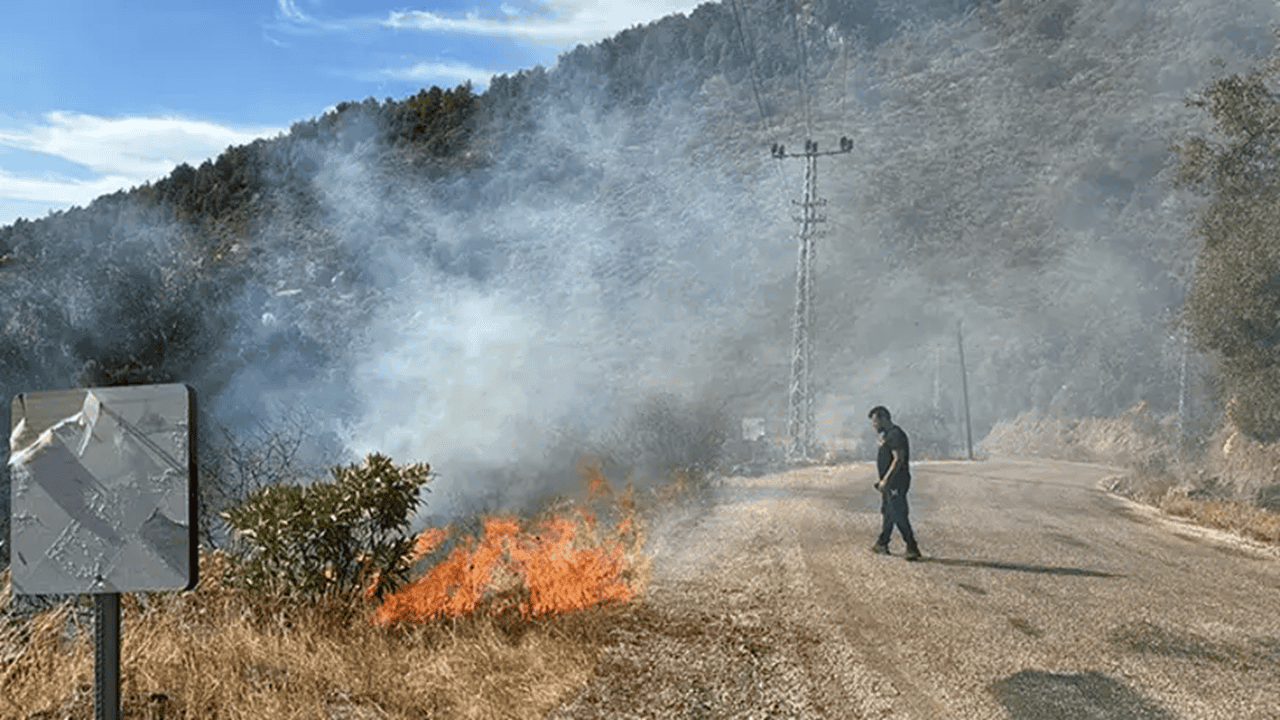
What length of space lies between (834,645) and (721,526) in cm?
618

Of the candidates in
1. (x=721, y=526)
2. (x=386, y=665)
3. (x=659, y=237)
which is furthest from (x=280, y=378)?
(x=659, y=237)

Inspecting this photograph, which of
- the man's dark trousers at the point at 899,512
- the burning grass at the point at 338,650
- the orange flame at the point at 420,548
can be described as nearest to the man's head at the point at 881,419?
the man's dark trousers at the point at 899,512

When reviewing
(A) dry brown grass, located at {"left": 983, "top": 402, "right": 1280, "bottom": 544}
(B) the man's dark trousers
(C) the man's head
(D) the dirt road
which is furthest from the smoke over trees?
(B) the man's dark trousers

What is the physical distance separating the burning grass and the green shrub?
0.16 metres

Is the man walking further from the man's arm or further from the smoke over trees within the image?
the smoke over trees

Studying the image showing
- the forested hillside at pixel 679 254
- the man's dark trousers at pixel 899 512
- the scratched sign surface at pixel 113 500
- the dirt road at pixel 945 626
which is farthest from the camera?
the forested hillside at pixel 679 254

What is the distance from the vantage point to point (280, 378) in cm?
2759

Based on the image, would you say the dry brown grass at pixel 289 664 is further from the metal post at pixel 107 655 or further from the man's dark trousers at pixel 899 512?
the man's dark trousers at pixel 899 512

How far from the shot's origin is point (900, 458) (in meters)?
10.6

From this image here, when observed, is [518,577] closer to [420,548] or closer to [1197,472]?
[420,548]

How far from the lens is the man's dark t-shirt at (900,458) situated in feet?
34.7

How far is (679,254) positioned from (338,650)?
192 feet

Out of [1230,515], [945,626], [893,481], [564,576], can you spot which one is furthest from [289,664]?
[1230,515]

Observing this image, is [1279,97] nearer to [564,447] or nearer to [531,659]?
[564,447]
